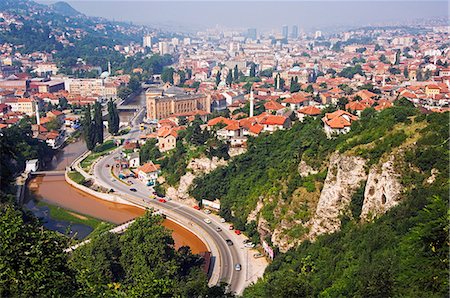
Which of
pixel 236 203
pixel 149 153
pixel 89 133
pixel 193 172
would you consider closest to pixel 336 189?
pixel 236 203

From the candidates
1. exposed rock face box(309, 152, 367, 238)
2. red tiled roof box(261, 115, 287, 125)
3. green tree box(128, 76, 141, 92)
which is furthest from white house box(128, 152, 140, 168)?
green tree box(128, 76, 141, 92)

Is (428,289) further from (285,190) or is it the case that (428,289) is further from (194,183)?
(194,183)

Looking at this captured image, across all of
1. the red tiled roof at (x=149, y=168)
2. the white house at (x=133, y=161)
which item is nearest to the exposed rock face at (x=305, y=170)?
the red tiled roof at (x=149, y=168)

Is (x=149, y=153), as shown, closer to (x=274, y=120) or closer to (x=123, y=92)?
(x=274, y=120)

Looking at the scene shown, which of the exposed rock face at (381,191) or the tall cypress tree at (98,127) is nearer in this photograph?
the exposed rock face at (381,191)

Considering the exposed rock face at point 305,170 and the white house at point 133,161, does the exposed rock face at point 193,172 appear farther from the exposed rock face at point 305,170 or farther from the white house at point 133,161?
the exposed rock face at point 305,170

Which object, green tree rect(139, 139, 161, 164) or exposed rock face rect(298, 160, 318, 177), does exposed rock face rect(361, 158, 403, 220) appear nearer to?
exposed rock face rect(298, 160, 318, 177)

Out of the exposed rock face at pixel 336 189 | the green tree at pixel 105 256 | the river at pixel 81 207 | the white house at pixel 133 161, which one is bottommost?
the river at pixel 81 207
